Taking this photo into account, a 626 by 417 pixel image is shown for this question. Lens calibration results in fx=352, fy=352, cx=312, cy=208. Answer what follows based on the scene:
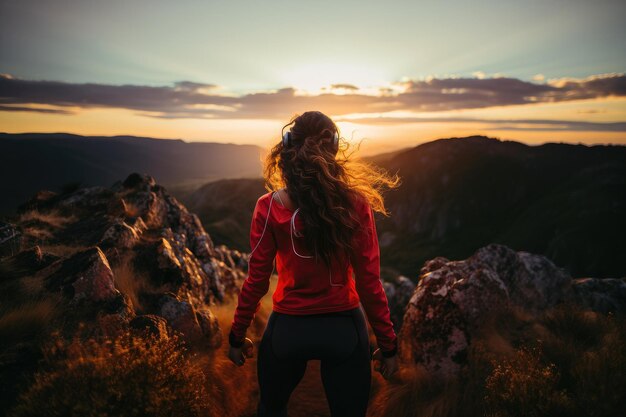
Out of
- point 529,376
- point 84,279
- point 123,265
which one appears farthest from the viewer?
→ point 123,265

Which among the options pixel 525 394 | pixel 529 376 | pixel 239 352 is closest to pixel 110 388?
pixel 239 352

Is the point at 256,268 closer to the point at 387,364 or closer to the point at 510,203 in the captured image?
the point at 387,364

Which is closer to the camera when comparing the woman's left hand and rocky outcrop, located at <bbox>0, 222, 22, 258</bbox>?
the woman's left hand

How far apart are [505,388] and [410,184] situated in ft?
456

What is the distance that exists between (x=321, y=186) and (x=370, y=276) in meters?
0.90

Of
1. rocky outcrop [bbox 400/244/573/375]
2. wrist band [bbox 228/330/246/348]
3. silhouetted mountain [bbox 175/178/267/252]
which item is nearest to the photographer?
wrist band [bbox 228/330/246/348]

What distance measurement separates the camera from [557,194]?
11088cm

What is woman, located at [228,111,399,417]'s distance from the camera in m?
2.79

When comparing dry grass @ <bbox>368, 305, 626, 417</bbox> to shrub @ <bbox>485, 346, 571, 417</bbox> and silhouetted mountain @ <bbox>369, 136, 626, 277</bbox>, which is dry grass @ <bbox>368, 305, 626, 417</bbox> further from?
silhouetted mountain @ <bbox>369, 136, 626, 277</bbox>

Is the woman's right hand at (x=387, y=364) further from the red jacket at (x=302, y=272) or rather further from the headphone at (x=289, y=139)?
the headphone at (x=289, y=139)

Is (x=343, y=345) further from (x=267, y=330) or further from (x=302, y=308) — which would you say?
(x=267, y=330)

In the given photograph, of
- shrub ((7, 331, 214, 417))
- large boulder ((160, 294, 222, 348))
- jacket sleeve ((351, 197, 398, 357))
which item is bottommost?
large boulder ((160, 294, 222, 348))

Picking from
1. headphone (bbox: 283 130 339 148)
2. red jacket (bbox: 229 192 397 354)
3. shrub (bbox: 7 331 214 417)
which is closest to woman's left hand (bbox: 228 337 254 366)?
red jacket (bbox: 229 192 397 354)

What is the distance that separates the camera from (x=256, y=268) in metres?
3.06
